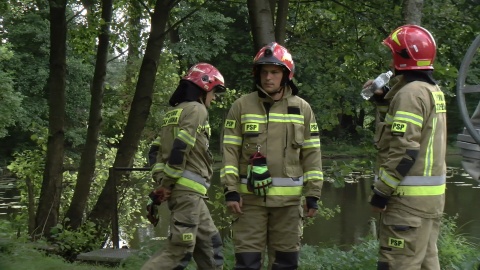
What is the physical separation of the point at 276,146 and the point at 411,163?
3.34 feet

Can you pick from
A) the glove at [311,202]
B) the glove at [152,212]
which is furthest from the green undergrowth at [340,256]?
the glove at [311,202]

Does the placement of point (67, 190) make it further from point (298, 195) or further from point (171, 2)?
point (298, 195)

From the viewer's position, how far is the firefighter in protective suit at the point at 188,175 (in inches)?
231

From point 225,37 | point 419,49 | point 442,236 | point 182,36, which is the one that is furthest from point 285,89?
point 225,37

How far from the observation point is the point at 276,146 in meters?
5.28

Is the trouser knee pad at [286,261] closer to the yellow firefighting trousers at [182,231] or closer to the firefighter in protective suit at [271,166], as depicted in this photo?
the firefighter in protective suit at [271,166]

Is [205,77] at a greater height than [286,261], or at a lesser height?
greater

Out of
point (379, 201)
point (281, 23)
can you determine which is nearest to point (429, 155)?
point (379, 201)

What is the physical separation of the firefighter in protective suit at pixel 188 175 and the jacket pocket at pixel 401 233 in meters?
1.75

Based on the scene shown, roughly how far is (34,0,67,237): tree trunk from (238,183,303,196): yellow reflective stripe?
6.88m

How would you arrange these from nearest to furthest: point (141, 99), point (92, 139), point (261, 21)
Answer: point (261, 21) < point (141, 99) < point (92, 139)

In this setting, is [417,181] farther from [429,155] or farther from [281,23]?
[281,23]

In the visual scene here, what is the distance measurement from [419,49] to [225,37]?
28.7 metres

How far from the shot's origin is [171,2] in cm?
1101
